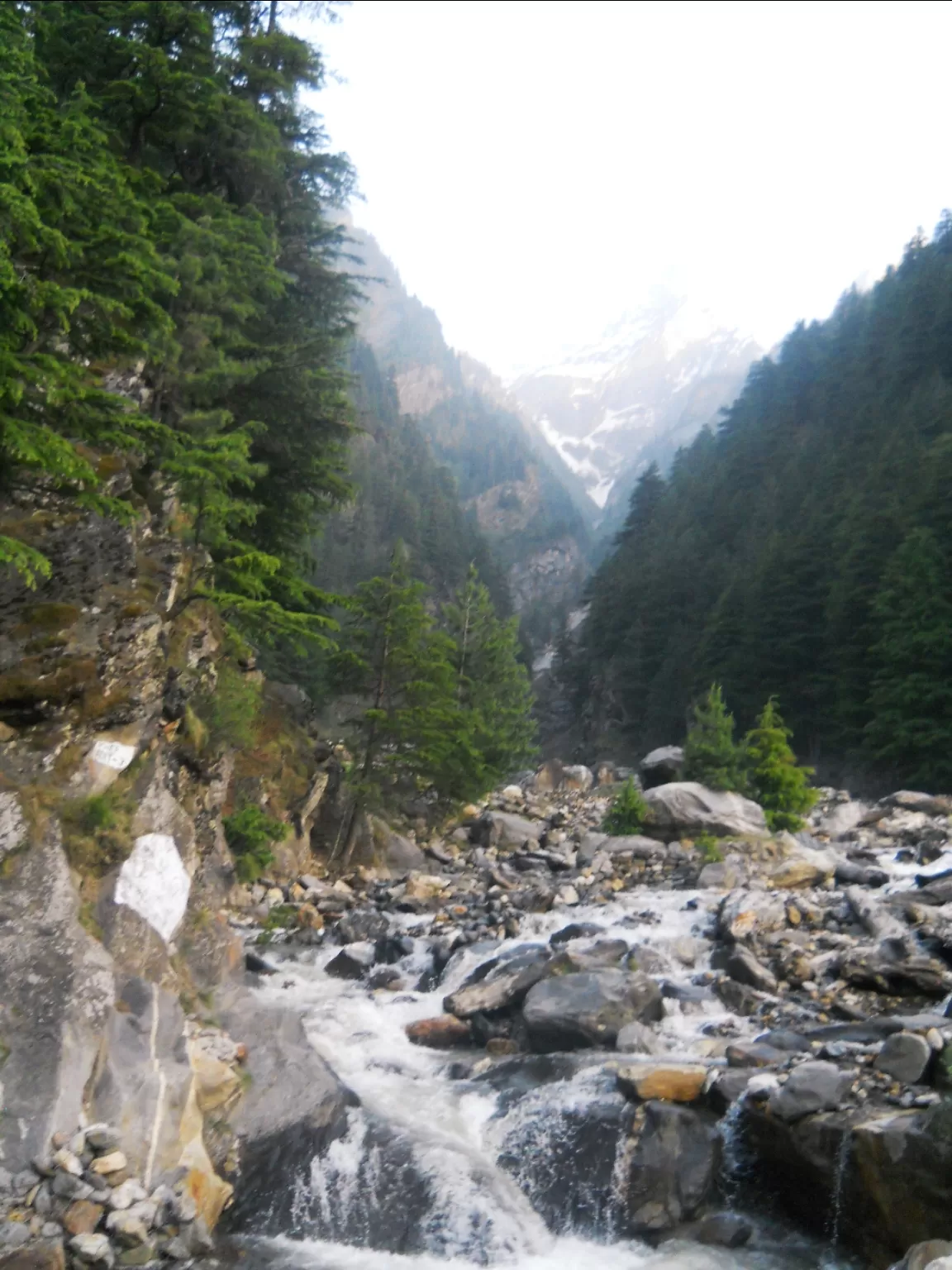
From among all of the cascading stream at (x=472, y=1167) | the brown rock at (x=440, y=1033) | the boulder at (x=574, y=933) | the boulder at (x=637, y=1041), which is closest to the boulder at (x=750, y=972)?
the cascading stream at (x=472, y=1167)

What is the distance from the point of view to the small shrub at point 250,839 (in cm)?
1591

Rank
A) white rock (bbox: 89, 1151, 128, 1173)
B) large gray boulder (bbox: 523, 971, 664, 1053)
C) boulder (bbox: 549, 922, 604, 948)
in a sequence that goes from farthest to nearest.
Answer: boulder (bbox: 549, 922, 604, 948), large gray boulder (bbox: 523, 971, 664, 1053), white rock (bbox: 89, 1151, 128, 1173)

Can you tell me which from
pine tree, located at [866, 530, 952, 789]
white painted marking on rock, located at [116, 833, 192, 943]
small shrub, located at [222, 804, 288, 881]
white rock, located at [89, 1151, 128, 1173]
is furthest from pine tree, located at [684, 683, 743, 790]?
white rock, located at [89, 1151, 128, 1173]

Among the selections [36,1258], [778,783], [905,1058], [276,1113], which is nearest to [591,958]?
[905,1058]

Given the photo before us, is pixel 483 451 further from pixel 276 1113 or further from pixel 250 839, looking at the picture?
pixel 276 1113

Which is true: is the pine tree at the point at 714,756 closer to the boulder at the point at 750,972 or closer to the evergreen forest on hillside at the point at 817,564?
the evergreen forest on hillside at the point at 817,564

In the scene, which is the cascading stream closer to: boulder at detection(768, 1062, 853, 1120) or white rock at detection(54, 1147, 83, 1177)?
boulder at detection(768, 1062, 853, 1120)

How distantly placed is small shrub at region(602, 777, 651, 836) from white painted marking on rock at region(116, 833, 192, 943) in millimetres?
14855

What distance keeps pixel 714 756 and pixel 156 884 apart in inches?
734

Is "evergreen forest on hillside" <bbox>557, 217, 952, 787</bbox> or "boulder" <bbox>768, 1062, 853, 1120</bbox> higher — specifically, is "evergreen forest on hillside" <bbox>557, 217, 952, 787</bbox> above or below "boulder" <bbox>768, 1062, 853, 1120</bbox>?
above

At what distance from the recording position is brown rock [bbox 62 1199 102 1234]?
6.14m

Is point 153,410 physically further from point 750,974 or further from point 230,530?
point 750,974

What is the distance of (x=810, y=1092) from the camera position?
7.80 m

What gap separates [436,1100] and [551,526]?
133 m
